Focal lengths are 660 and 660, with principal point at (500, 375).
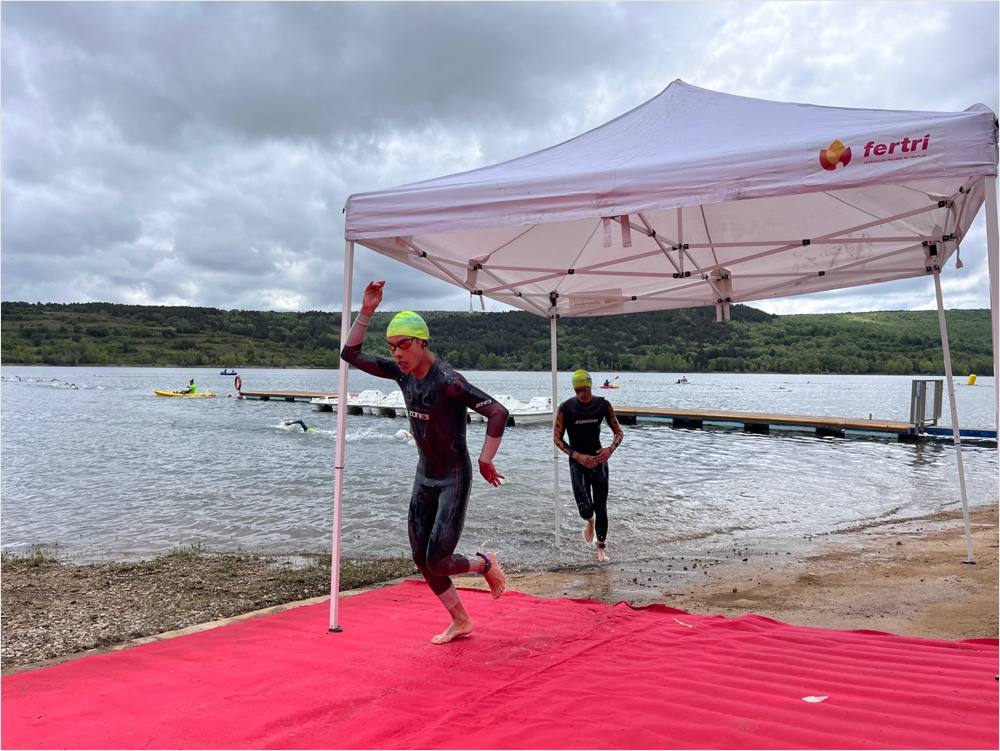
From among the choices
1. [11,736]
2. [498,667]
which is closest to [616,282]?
[498,667]

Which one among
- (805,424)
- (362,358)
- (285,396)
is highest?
(285,396)

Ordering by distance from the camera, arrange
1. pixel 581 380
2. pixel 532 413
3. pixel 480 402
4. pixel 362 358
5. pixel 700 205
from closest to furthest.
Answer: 1. pixel 480 402
2. pixel 362 358
3. pixel 700 205
4. pixel 581 380
5. pixel 532 413

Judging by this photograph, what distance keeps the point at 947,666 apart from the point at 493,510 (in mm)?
10229

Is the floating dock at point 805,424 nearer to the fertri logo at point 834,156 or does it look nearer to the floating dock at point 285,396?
the fertri logo at point 834,156

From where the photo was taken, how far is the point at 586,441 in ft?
27.4

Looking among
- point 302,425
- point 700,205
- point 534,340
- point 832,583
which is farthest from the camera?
point 534,340

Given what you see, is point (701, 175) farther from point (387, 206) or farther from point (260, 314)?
point (260, 314)

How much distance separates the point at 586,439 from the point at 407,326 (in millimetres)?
4394

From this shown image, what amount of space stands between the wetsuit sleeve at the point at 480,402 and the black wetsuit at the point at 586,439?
3.97 meters

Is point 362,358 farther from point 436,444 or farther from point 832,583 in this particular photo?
point 832,583

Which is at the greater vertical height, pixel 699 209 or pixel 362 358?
pixel 699 209

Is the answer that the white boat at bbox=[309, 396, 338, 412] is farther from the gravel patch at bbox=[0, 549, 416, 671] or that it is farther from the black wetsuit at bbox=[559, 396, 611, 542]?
the black wetsuit at bbox=[559, 396, 611, 542]

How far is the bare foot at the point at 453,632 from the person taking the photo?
4.63 meters

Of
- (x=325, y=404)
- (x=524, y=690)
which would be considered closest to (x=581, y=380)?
(x=524, y=690)
